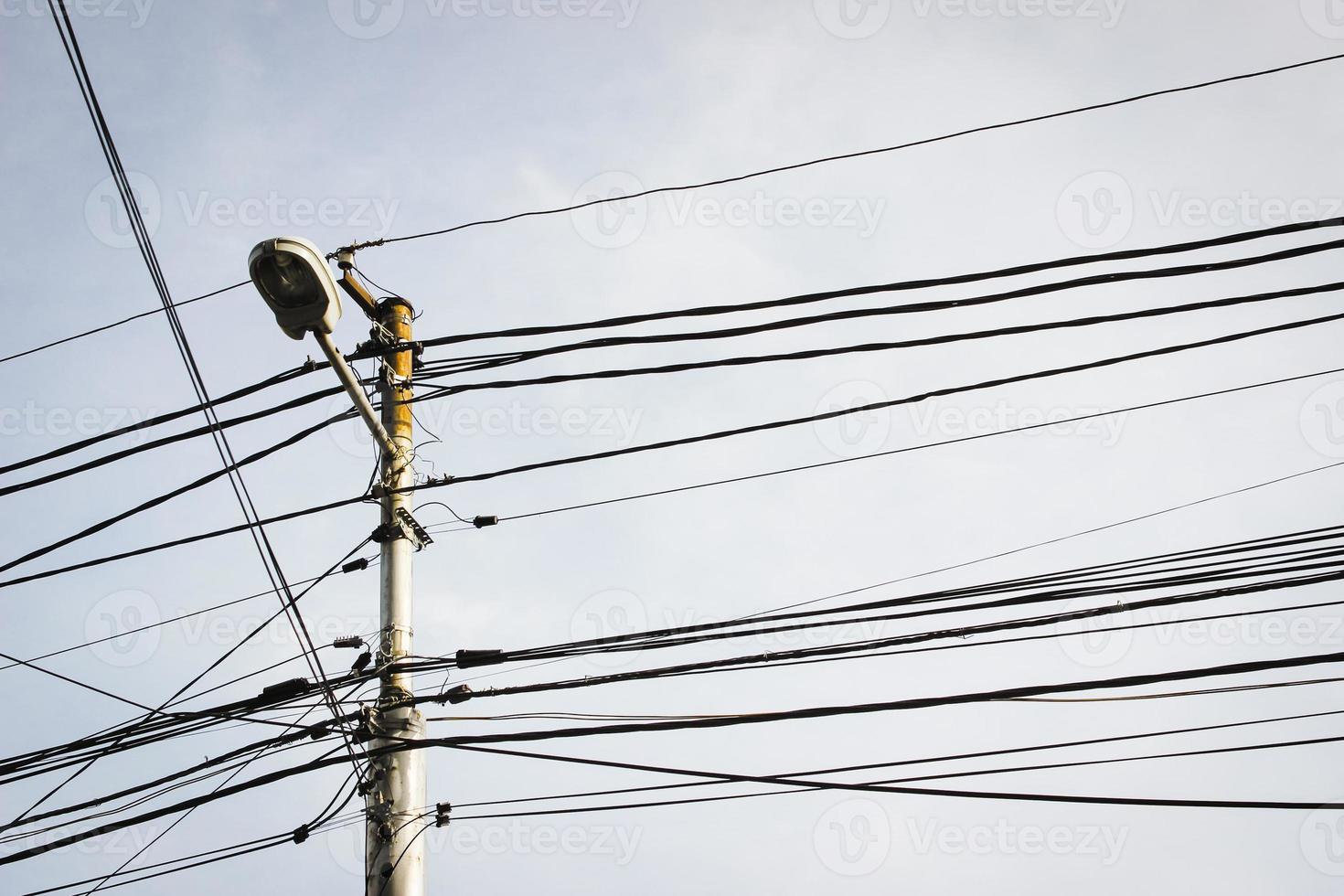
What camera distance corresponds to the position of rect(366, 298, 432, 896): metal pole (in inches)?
245

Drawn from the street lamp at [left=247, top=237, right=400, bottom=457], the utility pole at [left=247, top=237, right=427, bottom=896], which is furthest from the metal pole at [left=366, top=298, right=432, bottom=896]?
the street lamp at [left=247, top=237, right=400, bottom=457]

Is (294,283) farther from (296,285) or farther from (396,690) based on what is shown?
(396,690)

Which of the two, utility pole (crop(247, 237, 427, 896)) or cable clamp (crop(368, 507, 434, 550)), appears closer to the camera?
utility pole (crop(247, 237, 427, 896))

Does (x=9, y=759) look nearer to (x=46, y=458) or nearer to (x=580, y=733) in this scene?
(x=46, y=458)

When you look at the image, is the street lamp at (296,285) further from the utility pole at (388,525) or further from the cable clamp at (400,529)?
the cable clamp at (400,529)

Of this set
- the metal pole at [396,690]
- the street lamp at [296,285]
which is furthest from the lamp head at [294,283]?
the metal pole at [396,690]

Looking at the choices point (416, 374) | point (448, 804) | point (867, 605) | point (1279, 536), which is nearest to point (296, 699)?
point (448, 804)

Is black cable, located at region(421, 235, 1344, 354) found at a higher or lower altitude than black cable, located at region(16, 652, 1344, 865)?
higher

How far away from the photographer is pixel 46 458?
7320 millimetres

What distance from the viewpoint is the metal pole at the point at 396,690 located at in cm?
622

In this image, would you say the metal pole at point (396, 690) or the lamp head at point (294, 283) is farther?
the metal pole at point (396, 690)

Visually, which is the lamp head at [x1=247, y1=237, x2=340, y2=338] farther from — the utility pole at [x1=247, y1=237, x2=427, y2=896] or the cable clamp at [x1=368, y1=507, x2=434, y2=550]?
the cable clamp at [x1=368, y1=507, x2=434, y2=550]

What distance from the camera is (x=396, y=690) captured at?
21.7 ft

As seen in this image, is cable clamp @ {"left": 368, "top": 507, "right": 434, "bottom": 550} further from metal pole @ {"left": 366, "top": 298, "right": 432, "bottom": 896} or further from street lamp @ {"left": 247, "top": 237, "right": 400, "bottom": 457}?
street lamp @ {"left": 247, "top": 237, "right": 400, "bottom": 457}
